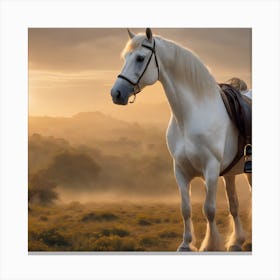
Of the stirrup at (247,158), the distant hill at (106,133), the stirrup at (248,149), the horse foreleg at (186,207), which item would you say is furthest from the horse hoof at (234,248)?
the distant hill at (106,133)

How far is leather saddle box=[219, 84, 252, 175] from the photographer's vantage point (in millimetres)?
5102

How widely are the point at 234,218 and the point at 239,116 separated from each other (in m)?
0.90

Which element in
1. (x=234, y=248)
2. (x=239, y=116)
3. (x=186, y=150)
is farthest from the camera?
(x=234, y=248)

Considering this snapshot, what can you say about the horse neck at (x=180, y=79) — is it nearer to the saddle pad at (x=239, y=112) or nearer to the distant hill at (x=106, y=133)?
the saddle pad at (x=239, y=112)

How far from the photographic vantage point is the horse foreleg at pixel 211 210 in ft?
15.7

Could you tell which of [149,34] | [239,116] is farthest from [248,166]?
[149,34]

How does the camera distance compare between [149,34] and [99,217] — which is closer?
[149,34]

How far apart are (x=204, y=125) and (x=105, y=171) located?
1.04 metres

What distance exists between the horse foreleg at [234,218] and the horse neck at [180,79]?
89cm

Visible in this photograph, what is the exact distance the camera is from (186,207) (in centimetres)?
494

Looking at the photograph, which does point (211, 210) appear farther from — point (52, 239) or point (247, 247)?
point (52, 239)

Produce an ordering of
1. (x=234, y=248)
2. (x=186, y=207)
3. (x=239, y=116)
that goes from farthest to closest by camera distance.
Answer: (x=234, y=248) → (x=239, y=116) → (x=186, y=207)

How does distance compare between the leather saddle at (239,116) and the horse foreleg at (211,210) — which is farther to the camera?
the leather saddle at (239,116)

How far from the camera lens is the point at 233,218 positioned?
539cm
